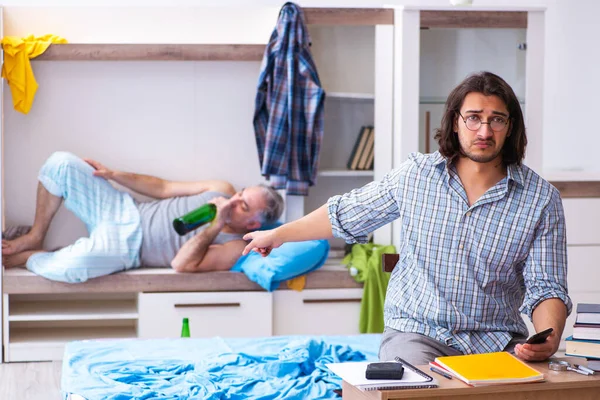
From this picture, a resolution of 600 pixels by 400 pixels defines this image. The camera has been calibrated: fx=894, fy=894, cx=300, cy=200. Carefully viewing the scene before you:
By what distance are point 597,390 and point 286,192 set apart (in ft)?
8.34

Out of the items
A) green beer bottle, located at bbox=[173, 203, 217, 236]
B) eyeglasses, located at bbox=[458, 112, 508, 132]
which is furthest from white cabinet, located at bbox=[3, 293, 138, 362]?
eyeglasses, located at bbox=[458, 112, 508, 132]

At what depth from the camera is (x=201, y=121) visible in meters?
4.61

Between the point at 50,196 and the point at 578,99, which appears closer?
the point at 50,196

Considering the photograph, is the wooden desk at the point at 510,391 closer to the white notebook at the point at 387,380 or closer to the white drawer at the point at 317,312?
the white notebook at the point at 387,380

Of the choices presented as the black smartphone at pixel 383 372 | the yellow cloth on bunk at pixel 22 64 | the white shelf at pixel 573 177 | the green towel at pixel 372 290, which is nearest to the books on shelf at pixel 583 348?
the black smartphone at pixel 383 372

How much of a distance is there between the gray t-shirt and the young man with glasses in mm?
1923

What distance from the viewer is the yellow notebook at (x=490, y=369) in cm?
189

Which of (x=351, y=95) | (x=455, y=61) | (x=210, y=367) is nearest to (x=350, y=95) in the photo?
(x=351, y=95)

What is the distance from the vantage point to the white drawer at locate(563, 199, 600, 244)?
4.31 m

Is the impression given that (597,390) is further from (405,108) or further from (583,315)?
(405,108)

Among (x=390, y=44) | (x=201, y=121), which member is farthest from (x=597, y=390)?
(x=201, y=121)

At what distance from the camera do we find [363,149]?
4.61 m

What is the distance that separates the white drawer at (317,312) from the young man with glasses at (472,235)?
1.79m

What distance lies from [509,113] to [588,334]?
2.09 ft
